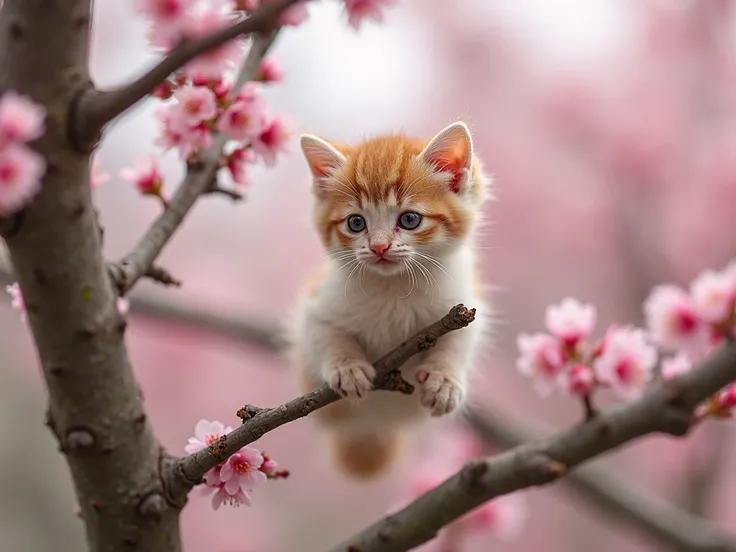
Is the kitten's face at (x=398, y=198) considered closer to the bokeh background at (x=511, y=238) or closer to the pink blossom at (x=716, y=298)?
the pink blossom at (x=716, y=298)

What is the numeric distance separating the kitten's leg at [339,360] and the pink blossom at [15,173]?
1.54 feet

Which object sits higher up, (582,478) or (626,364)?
(582,478)

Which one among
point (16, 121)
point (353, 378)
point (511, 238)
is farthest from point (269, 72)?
point (511, 238)

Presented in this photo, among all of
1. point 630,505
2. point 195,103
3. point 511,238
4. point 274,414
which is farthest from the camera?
point 511,238

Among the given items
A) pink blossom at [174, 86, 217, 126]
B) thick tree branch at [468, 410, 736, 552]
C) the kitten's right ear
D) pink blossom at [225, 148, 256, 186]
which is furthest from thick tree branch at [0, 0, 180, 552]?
thick tree branch at [468, 410, 736, 552]

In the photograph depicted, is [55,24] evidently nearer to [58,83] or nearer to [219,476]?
[58,83]

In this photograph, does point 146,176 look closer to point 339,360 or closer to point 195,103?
point 195,103

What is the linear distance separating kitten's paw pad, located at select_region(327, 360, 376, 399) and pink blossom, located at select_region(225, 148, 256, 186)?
31 centimetres

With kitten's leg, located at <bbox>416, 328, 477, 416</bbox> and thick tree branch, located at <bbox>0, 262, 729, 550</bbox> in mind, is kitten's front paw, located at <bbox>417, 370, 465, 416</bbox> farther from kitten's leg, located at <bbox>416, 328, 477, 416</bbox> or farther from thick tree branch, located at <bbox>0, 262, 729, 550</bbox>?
thick tree branch, located at <bbox>0, 262, 729, 550</bbox>

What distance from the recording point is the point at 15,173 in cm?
73

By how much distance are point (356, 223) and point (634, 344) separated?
469mm

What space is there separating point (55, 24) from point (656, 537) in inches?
70.3

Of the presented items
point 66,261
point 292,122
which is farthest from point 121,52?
point 66,261

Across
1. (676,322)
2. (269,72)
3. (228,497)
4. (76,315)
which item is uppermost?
(269,72)
